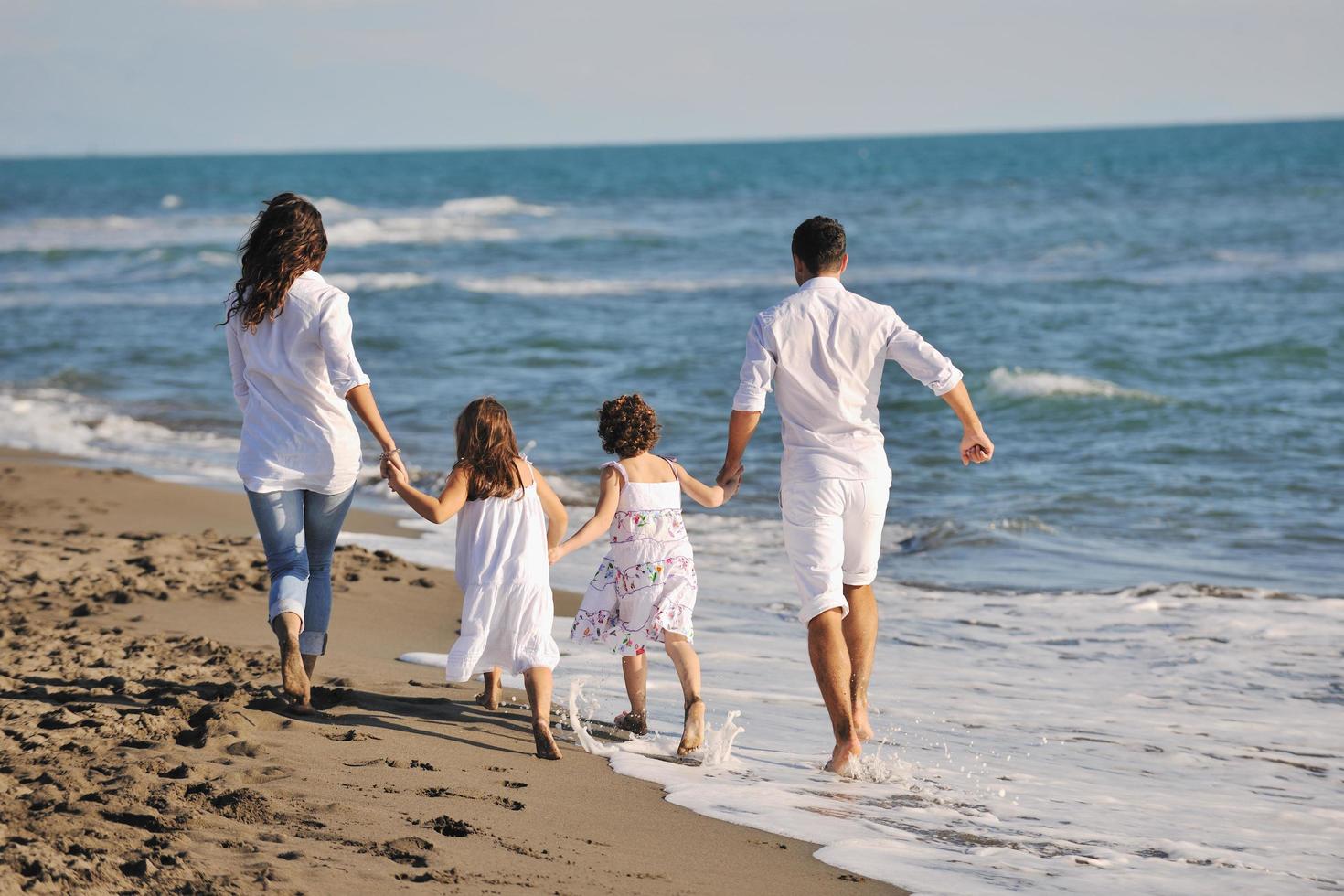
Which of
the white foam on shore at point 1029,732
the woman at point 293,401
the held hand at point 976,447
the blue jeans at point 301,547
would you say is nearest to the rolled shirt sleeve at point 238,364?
the woman at point 293,401

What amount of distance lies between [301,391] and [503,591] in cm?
96

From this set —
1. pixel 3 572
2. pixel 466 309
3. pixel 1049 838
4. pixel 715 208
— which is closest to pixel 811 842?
pixel 1049 838

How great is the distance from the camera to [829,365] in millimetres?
4746

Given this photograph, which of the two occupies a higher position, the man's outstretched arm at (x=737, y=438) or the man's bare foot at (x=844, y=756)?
the man's outstretched arm at (x=737, y=438)

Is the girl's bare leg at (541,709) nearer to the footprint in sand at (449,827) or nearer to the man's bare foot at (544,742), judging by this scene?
the man's bare foot at (544,742)

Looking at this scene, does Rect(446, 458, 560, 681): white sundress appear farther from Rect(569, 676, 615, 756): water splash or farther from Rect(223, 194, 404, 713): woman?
Rect(223, 194, 404, 713): woman

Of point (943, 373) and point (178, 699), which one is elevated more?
point (943, 373)

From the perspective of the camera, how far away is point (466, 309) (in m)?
23.1

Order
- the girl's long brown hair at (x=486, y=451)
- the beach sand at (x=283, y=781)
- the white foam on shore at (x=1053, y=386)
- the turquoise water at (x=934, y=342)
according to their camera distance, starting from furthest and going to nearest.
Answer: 1. the white foam on shore at (x=1053, y=386)
2. the turquoise water at (x=934, y=342)
3. the girl's long brown hair at (x=486, y=451)
4. the beach sand at (x=283, y=781)

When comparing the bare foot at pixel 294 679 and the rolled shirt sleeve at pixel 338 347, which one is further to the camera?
the bare foot at pixel 294 679

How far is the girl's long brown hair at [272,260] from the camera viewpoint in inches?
172

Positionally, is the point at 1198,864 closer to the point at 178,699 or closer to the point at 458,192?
the point at 178,699

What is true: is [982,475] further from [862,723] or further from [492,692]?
[492,692]

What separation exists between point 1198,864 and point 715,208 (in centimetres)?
4589
